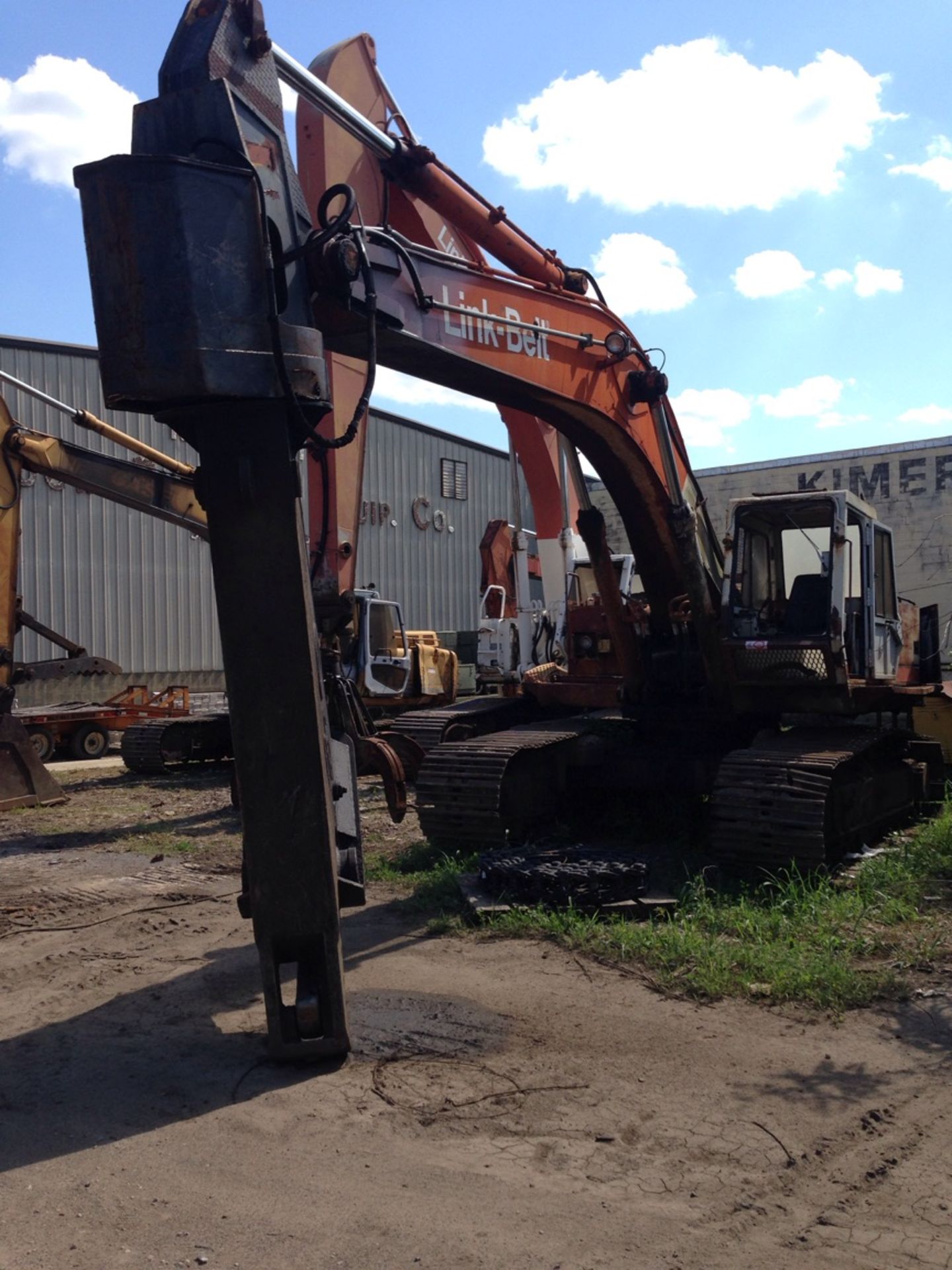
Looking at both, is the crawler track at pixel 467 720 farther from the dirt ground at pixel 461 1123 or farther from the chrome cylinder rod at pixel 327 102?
the chrome cylinder rod at pixel 327 102

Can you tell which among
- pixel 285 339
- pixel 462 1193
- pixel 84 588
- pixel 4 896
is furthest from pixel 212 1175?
pixel 84 588

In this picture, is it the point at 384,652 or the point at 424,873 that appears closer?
the point at 424,873

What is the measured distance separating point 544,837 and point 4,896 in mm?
3802

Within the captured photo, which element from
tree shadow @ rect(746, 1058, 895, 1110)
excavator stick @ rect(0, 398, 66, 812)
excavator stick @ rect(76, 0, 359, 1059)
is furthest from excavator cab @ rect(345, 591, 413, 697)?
tree shadow @ rect(746, 1058, 895, 1110)

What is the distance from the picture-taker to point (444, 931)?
21.9 feet

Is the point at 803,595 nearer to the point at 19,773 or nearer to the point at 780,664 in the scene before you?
the point at 780,664

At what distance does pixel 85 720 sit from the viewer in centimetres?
1753

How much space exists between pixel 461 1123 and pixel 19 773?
31.4 ft

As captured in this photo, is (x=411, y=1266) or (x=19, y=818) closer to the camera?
(x=411, y=1266)

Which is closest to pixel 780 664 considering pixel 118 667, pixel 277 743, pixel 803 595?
pixel 803 595

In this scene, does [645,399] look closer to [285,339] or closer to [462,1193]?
[285,339]

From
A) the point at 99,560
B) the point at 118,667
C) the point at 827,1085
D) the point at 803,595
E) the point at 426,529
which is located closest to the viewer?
the point at 827,1085

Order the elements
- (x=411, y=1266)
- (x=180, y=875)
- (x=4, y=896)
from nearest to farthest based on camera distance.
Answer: (x=411, y=1266) < (x=4, y=896) < (x=180, y=875)

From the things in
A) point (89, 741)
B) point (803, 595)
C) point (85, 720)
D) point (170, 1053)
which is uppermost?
point (803, 595)
